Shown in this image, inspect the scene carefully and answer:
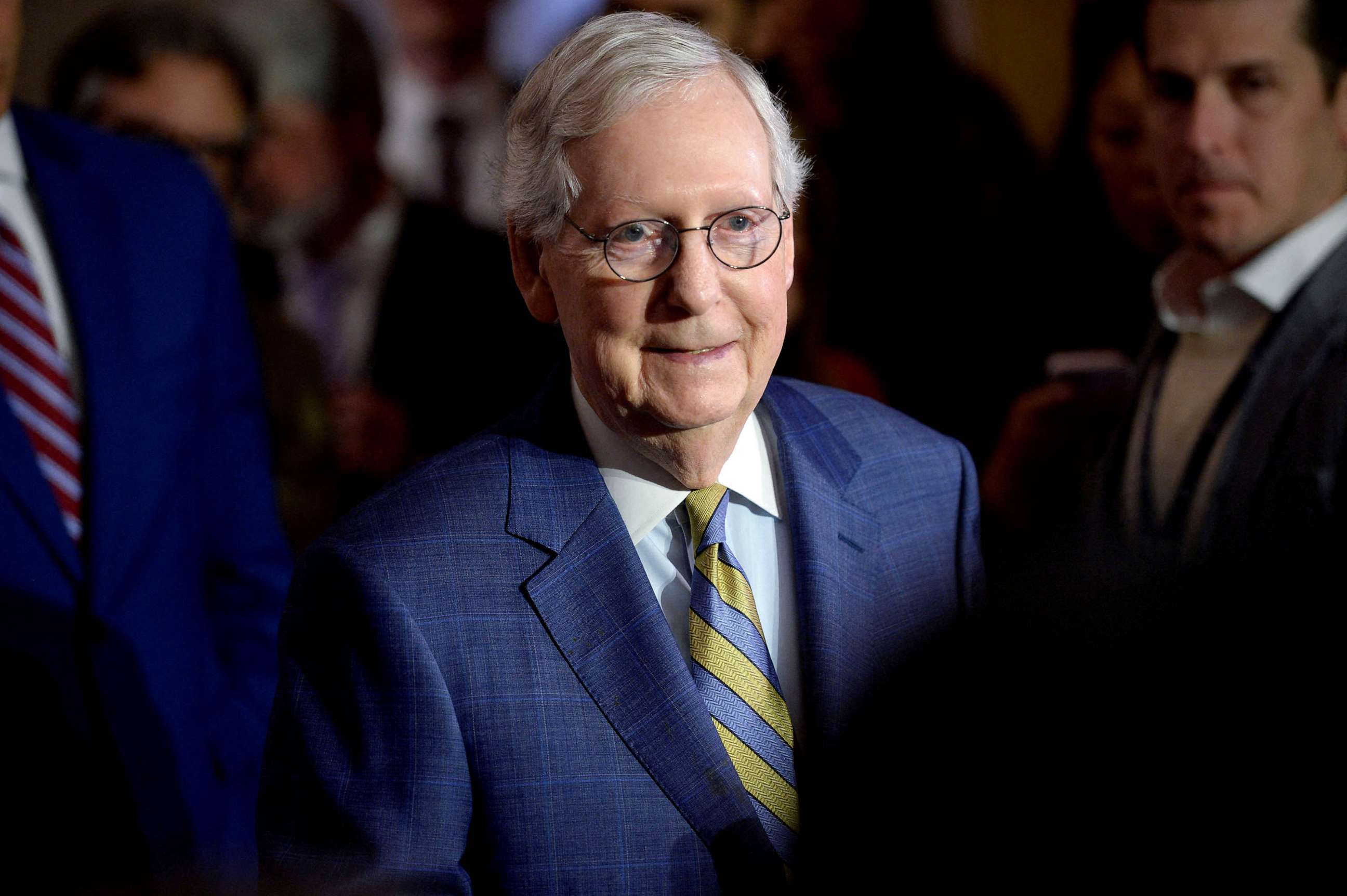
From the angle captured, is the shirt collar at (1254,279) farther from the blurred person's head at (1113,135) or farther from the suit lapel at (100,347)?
the suit lapel at (100,347)

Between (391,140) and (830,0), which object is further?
(391,140)

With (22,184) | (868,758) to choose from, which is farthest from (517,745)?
(22,184)

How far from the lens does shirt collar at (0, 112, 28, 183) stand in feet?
5.17

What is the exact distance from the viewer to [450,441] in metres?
2.94

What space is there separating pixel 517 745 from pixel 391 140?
89.8 inches

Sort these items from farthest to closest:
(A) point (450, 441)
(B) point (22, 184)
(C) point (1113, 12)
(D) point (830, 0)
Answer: (A) point (450, 441), (D) point (830, 0), (C) point (1113, 12), (B) point (22, 184)

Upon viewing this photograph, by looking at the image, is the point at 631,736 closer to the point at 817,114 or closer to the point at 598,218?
the point at 598,218

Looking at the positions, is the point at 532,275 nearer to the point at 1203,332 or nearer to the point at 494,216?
the point at 494,216

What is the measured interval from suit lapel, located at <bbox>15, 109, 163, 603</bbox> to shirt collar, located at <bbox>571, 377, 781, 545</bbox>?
70cm

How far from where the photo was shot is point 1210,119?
1.72 metres

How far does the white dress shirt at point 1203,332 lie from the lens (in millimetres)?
1666

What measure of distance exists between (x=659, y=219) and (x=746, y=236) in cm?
10

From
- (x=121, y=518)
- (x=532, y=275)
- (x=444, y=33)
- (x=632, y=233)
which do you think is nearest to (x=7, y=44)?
(x=121, y=518)

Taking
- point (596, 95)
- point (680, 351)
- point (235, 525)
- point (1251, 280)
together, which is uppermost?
point (596, 95)
